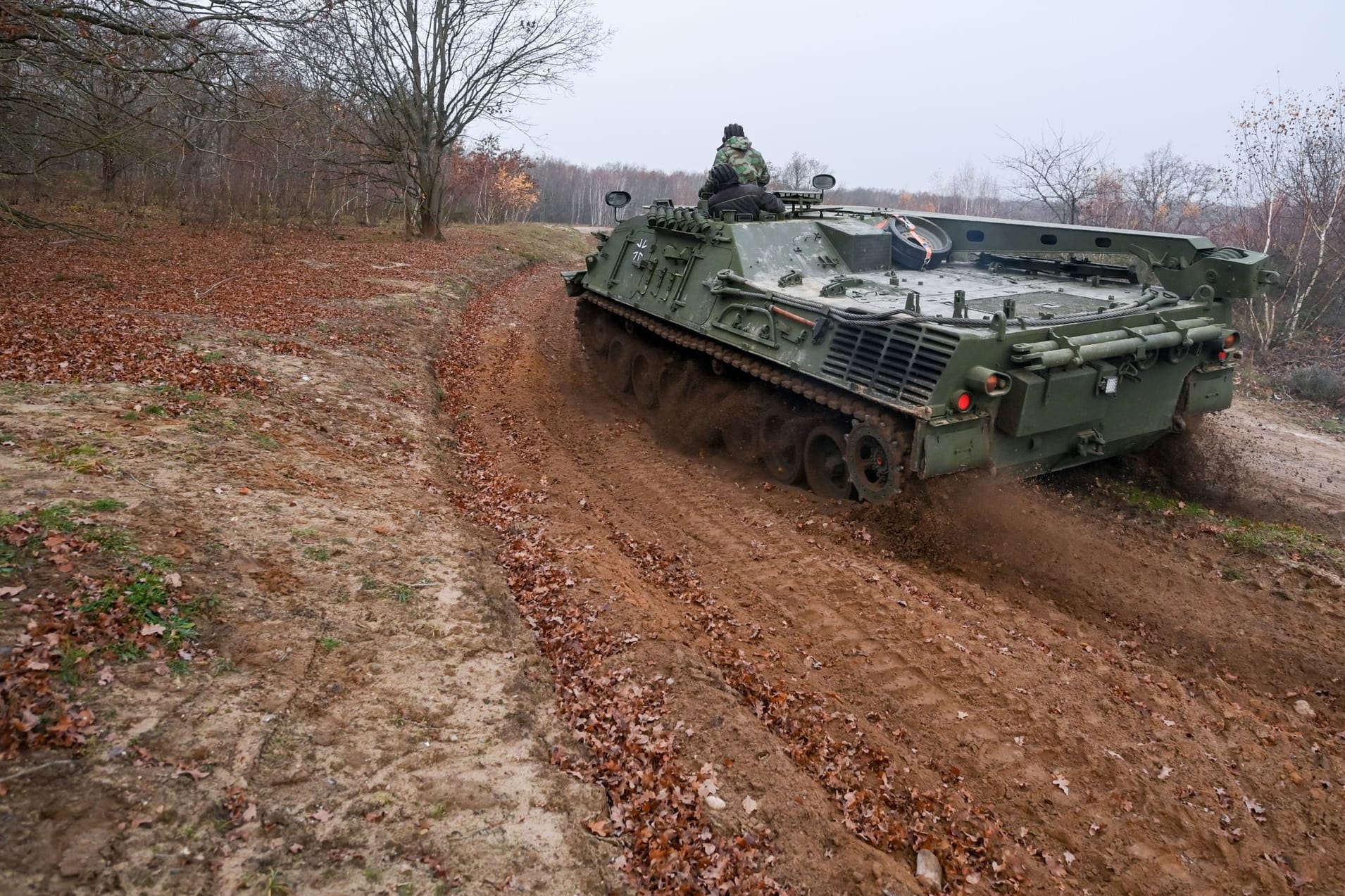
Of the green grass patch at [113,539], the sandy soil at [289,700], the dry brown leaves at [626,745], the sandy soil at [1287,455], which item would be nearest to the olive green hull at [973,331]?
the sandy soil at [1287,455]

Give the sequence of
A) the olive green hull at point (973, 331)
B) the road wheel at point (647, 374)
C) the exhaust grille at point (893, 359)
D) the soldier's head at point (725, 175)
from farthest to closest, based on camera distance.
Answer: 1. the road wheel at point (647, 374)
2. the soldier's head at point (725, 175)
3. the olive green hull at point (973, 331)
4. the exhaust grille at point (893, 359)

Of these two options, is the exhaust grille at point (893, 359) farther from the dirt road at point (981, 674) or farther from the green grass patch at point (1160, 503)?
the green grass patch at point (1160, 503)

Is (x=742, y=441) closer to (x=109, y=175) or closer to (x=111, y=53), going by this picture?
(x=111, y=53)

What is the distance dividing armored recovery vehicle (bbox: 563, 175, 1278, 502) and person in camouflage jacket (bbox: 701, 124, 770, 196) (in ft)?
1.28

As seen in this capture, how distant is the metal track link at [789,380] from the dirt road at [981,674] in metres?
0.76

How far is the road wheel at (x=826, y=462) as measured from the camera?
8.11 meters

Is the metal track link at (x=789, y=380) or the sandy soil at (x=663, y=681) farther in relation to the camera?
the metal track link at (x=789, y=380)

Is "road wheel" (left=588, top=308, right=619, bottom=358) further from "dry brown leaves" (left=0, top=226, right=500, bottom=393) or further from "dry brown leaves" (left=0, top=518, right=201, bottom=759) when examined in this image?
"dry brown leaves" (left=0, top=518, right=201, bottom=759)

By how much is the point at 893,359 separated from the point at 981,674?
2.68 m

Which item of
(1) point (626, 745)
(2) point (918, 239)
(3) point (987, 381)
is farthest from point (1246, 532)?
(1) point (626, 745)

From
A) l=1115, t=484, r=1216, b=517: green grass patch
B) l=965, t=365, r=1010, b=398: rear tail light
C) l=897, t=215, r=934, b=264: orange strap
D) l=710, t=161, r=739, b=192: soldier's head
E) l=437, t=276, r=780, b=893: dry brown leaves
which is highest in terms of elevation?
l=710, t=161, r=739, b=192: soldier's head

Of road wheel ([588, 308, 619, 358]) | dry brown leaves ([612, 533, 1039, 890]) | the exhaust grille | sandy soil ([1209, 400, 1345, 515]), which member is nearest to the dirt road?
dry brown leaves ([612, 533, 1039, 890])

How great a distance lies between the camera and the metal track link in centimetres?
723

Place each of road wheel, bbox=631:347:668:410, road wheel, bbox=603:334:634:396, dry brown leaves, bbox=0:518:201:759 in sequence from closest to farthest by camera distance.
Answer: dry brown leaves, bbox=0:518:201:759
road wheel, bbox=631:347:668:410
road wheel, bbox=603:334:634:396
